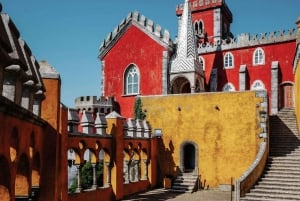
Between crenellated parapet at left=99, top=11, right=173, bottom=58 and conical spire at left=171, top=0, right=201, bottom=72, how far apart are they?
100 cm

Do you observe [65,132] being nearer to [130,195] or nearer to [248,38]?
[130,195]

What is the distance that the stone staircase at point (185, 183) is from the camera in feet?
60.7

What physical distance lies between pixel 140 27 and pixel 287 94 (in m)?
11.8

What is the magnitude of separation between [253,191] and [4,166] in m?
10.5

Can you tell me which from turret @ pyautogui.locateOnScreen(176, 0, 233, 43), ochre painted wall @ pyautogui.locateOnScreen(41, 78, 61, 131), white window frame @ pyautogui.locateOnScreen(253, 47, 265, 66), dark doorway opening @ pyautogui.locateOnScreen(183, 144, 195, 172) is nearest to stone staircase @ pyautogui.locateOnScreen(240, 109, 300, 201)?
dark doorway opening @ pyautogui.locateOnScreen(183, 144, 195, 172)

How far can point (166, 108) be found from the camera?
68.5 ft

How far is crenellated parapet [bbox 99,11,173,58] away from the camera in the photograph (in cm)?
2747

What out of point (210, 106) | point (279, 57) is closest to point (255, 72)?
point (279, 57)

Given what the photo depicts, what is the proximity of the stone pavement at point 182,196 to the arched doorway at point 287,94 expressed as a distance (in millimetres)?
11920

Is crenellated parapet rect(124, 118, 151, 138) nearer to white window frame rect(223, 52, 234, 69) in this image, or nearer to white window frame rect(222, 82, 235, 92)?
white window frame rect(222, 82, 235, 92)

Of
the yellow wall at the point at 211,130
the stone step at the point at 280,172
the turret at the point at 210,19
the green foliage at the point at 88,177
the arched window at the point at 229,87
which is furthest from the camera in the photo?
the turret at the point at 210,19

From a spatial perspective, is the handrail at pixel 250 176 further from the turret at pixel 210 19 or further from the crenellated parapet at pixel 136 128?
the turret at pixel 210 19

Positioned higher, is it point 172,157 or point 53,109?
point 53,109

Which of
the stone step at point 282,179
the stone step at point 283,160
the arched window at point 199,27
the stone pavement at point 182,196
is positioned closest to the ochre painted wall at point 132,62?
the stone pavement at point 182,196
